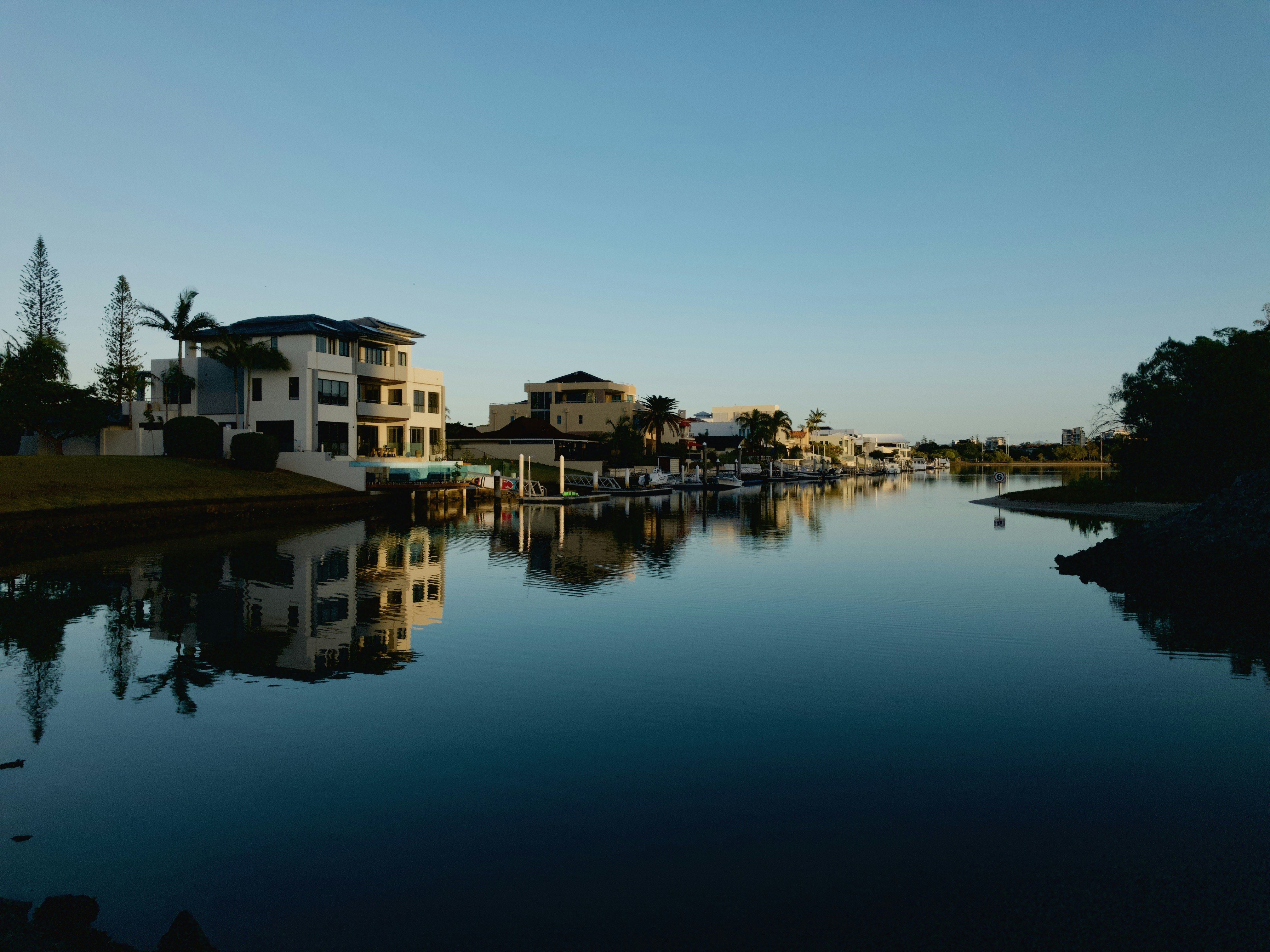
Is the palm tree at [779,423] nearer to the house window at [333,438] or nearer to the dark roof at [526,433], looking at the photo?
the dark roof at [526,433]

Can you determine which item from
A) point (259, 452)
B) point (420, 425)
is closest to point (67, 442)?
point (259, 452)

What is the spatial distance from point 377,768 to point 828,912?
611cm

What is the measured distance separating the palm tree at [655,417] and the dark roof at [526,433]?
10.3 metres

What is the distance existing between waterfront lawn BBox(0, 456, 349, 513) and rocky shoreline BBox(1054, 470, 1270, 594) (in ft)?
148

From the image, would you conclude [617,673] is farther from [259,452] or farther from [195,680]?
[259,452]

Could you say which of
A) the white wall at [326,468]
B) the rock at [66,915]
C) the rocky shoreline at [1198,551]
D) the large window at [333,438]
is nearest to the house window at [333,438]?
the large window at [333,438]

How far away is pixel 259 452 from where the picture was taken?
59.0 meters

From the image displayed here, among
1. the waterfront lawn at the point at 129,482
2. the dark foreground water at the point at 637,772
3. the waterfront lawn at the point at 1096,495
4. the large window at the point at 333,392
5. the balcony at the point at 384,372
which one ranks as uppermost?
the balcony at the point at 384,372

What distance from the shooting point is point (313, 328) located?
62.9 meters

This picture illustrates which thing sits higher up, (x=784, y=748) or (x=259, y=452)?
(x=259, y=452)

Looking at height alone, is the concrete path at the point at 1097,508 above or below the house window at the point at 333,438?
below

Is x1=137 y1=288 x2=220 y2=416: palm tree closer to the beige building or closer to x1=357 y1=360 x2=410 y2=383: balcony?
x1=357 y1=360 x2=410 y2=383: balcony

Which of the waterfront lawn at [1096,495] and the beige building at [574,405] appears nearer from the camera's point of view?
the waterfront lawn at [1096,495]

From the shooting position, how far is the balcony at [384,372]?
68.7 metres
